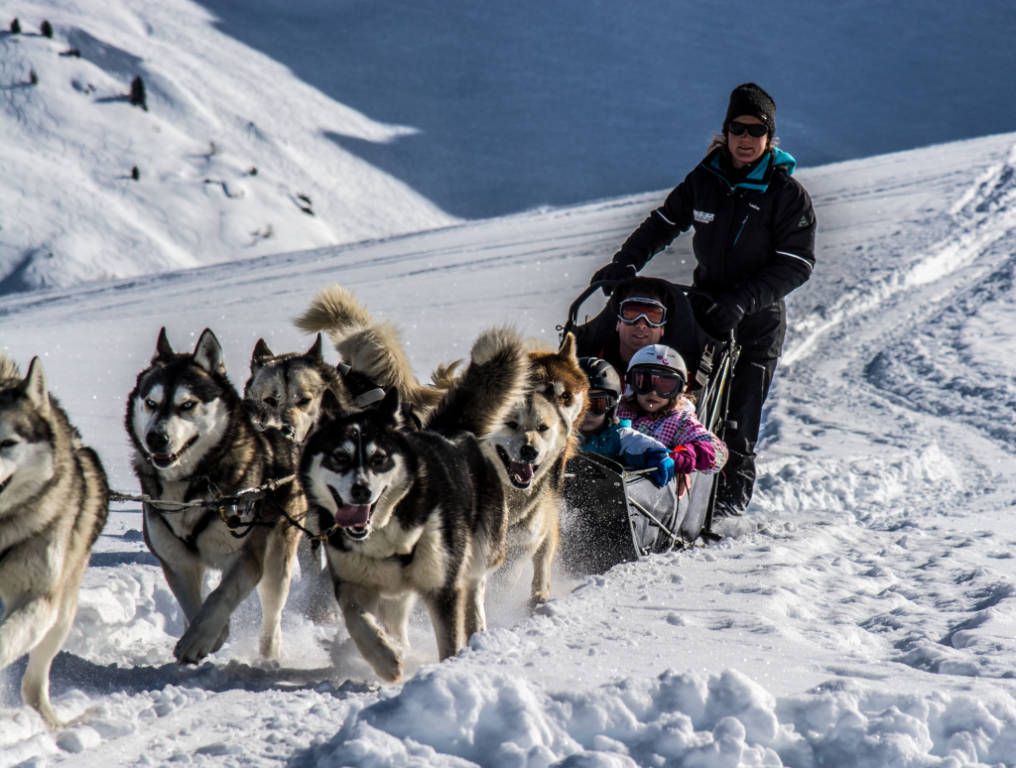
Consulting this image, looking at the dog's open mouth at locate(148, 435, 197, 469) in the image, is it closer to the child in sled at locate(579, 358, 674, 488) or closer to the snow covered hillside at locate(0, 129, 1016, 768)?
the snow covered hillside at locate(0, 129, 1016, 768)

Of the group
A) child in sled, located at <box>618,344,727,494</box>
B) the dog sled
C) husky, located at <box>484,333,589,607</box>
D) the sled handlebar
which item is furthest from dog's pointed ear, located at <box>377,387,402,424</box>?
the sled handlebar

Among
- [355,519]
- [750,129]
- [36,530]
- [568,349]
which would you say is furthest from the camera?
[750,129]

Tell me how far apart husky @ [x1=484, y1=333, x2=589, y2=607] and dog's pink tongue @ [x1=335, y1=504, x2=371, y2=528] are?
2.64 feet

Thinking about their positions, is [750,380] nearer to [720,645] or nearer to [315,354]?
[315,354]

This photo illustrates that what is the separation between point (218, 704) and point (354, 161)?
42.7 metres

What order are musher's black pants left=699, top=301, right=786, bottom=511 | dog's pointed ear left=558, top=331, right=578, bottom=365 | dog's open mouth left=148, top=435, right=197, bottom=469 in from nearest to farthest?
dog's open mouth left=148, top=435, right=197, bottom=469, dog's pointed ear left=558, top=331, right=578, bottom=365, musher's black pants left=699, top=301, right=786, bottom=511

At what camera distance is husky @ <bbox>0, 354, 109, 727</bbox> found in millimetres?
2643

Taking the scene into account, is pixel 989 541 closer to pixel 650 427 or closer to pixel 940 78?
pixel 650 427

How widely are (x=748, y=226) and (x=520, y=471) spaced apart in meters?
1.78

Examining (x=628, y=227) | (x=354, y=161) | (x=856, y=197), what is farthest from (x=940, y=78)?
(x=628, y=227)

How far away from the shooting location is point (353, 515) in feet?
9.68

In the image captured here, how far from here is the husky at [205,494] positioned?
3285 millimetres

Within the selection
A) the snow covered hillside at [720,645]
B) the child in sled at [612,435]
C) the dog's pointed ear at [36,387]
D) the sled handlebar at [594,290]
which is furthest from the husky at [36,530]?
the sled handlebar at [594,290]

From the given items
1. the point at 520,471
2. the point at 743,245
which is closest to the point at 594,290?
the point at 743,245
